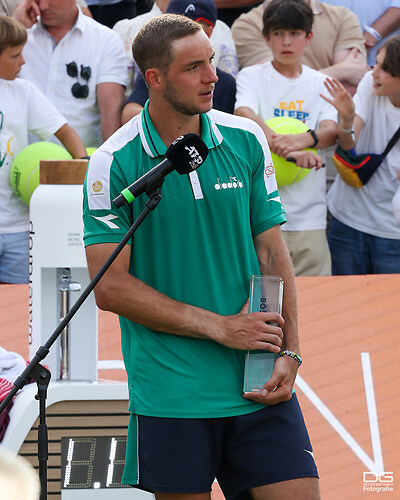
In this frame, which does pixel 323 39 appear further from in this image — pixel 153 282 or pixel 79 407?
pixel 153 282

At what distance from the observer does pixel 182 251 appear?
274 centimetres

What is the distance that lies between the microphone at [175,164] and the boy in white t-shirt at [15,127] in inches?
120

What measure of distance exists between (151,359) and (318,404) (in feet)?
6.23

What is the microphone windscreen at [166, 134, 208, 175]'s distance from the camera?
2480 mm

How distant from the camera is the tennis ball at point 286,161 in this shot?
5621mm

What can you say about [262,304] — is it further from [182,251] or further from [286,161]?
[286,161]

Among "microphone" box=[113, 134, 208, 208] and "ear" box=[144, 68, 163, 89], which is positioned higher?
"ear" box=[144, 68, 163, 89]

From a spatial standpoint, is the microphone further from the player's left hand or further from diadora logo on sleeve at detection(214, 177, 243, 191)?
the player's left hand

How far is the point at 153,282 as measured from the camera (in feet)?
9.11

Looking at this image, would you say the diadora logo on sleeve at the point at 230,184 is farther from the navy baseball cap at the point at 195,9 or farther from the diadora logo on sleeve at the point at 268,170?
the navy baseball cap at the point at 195,9

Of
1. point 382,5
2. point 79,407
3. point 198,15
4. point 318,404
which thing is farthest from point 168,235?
point 382,5

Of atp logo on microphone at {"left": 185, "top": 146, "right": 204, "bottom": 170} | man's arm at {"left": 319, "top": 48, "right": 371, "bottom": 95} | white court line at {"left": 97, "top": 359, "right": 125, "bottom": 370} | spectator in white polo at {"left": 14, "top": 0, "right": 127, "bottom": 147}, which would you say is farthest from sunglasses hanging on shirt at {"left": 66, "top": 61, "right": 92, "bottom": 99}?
atp logo on microphone at {"left": 185, "top": 146, "right": 204, "bottom": 170}

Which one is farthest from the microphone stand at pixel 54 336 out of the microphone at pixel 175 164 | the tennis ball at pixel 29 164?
the tennis ball at pixel 29 164

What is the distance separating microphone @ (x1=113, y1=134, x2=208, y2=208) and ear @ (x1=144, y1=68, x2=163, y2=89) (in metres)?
0.34
